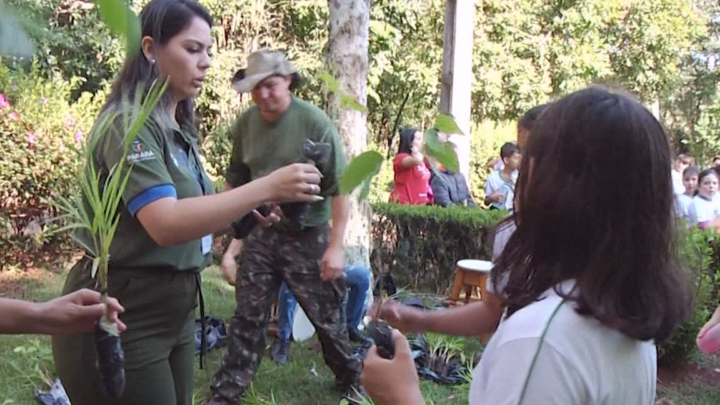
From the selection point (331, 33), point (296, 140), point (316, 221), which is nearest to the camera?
point (296, 140)

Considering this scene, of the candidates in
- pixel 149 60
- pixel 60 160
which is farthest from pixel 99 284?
pixel 60 160

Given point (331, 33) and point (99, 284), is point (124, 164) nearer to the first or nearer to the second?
point (99, 284)

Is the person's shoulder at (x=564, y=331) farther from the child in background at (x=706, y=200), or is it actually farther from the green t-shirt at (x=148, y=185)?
the child in background at (x=706, y=200)

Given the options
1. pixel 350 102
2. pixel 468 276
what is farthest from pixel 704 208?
pixel 350 102

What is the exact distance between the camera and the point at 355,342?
5422 mm

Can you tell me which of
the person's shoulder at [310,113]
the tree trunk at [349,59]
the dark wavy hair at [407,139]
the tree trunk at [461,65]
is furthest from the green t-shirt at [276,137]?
the tree trunk at [461,65]

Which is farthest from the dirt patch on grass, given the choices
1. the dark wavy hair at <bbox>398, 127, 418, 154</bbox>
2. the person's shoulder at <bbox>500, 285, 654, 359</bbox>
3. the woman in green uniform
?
the person's shoulder at <bbox>500, 285, 654, 359</bbox>

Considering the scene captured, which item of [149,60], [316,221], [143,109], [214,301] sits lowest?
[214,301]

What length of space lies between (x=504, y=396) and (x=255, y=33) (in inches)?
504

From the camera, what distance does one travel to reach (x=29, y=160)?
7176 millimetres

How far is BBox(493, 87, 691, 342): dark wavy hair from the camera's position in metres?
1.24

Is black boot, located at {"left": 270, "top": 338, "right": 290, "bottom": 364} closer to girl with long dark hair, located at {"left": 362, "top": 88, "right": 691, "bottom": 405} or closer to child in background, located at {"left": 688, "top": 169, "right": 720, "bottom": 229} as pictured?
girl with long dark hair, located at {"left": 362, "top": 88, "right": 691, "bottom": 405}

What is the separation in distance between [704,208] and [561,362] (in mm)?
7515

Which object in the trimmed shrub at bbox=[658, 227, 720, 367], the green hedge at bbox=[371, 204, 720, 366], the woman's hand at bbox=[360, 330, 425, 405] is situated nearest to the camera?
the woman's hand at bbox=[360, 330, 425, 405]
